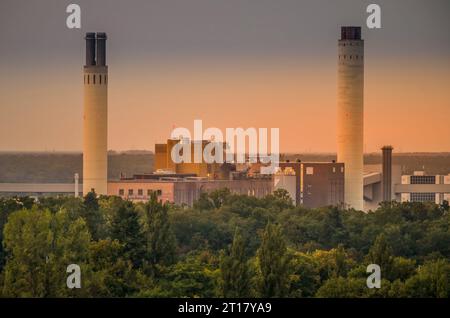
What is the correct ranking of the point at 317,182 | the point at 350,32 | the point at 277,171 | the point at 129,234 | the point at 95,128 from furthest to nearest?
the point at 350,32
the point at 277,171
the point at 317,182
the point at 95,128
the point at 129,234

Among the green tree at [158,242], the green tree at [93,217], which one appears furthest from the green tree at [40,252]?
the green tree at [93,217]

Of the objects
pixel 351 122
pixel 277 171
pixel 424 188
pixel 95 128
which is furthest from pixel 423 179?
pixel 95 128

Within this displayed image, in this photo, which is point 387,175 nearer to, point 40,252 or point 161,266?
point 161,266

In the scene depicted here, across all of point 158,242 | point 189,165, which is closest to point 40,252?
point 158,242

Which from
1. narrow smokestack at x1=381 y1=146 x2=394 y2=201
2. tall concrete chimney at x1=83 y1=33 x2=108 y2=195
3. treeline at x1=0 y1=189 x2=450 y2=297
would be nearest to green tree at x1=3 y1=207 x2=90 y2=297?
treeline at x1=0 y1=189 x2=450 y2=297

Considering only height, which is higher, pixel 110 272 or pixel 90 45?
pixel 90 45

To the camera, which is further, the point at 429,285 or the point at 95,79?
the point at 95,79

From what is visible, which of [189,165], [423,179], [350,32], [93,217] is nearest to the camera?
[93,217]

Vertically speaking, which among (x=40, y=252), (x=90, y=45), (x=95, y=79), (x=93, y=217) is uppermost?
(x=90, y=45)
